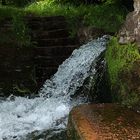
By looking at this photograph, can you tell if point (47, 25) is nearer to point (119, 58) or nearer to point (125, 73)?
point (119, 58)

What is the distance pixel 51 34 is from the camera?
9305mm

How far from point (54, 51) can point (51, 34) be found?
1.67 feet

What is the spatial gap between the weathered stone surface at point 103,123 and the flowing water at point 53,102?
104 cm

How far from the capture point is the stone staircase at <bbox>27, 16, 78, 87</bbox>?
8.87 meters

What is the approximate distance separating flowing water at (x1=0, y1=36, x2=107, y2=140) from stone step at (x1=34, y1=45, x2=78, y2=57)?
475 millimetres

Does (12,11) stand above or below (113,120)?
above

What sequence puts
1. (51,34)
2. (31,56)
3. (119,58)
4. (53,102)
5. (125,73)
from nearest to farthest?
(125,73)
(119,58)
(53,102)
(31,56)
(51,34)

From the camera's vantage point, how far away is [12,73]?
8.72 metres

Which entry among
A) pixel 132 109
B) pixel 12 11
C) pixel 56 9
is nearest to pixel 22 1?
pixel 56 9

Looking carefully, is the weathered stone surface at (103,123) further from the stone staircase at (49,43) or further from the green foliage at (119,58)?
the stone staircase at (49,43)

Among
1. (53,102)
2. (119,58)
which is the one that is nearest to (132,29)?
(119,58)

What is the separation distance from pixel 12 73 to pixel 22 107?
1.58 m

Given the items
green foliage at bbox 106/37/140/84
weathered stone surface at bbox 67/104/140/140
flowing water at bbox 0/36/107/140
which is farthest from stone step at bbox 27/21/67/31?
weathered stone surface at bbox 67/104/140/140

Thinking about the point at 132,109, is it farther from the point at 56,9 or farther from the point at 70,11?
the point at 56,9
